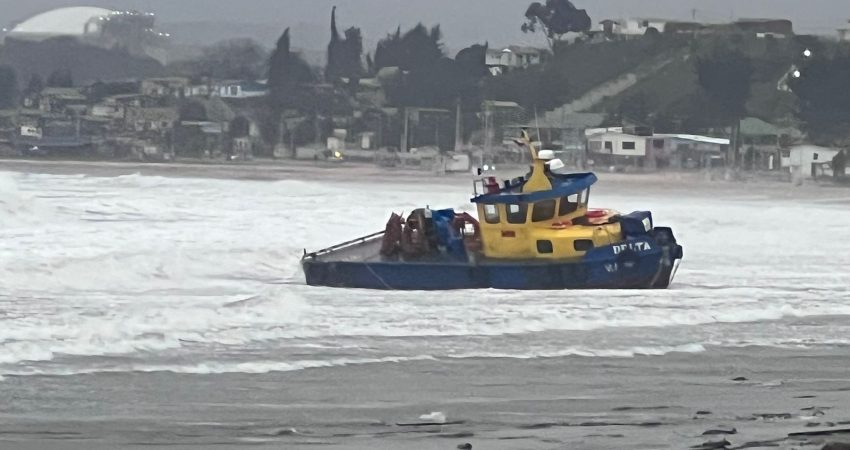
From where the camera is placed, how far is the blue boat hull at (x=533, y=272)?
15672 millimetres

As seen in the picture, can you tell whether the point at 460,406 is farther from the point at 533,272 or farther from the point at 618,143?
the point at 618,143

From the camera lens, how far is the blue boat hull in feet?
51.4

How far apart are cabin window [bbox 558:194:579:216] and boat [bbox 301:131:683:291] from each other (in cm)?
1

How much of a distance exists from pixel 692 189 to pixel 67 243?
2445 cm

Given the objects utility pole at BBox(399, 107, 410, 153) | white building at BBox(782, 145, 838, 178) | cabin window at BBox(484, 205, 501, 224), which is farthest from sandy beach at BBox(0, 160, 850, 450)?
utility pole at BBox(399, 107, 410, 153)

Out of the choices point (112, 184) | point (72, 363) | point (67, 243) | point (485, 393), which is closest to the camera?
point (485, 393)

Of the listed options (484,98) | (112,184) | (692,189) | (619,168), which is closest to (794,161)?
(619,168)

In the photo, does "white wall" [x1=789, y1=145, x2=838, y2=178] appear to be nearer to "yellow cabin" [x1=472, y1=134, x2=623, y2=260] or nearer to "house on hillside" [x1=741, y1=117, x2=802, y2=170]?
"house on hillside" [x1=741, y1=117, x2=802, y2=170]

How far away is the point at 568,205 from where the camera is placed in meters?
16.2

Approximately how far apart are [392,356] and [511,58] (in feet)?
187

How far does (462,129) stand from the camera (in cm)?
6181

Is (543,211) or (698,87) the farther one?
(698,87)

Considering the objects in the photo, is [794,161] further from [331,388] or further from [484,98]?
[331,388]

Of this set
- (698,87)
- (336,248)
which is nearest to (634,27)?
(698,87)
